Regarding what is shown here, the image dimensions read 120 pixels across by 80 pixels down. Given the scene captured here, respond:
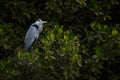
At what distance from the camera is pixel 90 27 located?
591cm

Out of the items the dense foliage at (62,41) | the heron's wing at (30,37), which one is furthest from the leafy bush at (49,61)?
the heron's wing at (30,37)

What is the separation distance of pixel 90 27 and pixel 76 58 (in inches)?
37.8

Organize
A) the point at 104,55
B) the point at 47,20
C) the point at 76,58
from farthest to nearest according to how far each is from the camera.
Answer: the point at 47,20
the point at 104,55
the point at 76,58

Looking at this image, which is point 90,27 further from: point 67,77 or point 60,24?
point 67,77

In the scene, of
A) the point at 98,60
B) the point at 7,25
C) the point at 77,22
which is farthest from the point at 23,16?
the point at 98,60

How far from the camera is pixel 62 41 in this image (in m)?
5.15

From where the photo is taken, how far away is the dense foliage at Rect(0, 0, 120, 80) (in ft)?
16.7

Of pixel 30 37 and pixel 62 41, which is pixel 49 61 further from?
pixel 30 37

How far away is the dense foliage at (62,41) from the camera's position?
200 inches

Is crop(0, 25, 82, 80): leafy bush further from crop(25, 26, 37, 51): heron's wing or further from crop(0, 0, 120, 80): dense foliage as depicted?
crop(25, 26, 37, 51): heron's wing

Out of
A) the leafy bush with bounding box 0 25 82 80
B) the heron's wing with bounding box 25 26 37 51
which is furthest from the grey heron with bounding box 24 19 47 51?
the leafy bush with bounding box 0 25 82 80

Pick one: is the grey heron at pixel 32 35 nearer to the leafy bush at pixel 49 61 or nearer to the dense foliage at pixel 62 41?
the dense foliage at pixel 62 41

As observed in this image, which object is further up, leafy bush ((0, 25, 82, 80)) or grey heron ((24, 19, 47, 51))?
grey heron ((24, 19, 47, 51))

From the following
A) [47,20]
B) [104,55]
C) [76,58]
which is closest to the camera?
[76,58]
